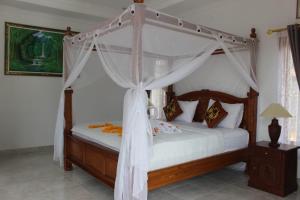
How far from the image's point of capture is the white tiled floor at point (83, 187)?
3062 millimetres

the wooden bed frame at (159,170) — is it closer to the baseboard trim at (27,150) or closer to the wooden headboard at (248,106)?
the wooden headboard at (248,106)

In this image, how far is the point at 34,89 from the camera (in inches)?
200

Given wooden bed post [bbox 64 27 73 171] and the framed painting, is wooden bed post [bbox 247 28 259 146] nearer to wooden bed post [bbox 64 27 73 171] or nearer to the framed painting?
wooden bed post [bbox 64 27 73 171]

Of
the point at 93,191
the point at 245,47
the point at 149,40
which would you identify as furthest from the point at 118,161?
the point at 245,47

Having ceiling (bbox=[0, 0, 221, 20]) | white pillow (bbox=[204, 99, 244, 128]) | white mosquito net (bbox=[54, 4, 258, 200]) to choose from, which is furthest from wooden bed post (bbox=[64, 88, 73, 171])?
white pillow (bbox=[204, 99, 244, 128])

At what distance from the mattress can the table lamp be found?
51 centimetres

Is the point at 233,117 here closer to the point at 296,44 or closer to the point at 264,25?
the point at 296,44

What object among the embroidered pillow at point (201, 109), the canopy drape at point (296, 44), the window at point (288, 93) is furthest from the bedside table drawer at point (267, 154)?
the embroidered pillow at point (201, 109)

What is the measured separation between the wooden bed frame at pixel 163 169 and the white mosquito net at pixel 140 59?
26 centimetres

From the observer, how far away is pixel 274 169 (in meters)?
3.18

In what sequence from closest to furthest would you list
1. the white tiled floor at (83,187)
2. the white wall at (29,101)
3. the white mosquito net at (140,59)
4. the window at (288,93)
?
the white mosquito net at (140,59) → the white tiled floor at (83,187) → the window at (288,93) → the white wall at (29,101)

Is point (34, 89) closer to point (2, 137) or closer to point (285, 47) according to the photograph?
point (2, 137)

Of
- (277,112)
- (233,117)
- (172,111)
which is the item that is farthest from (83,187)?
(277,112)

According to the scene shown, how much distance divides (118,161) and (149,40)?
1326 millimetres
